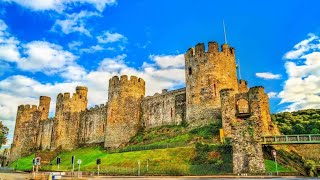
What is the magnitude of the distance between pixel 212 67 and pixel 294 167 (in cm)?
Result: 2119

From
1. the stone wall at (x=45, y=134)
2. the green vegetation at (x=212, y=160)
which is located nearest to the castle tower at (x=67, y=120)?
the stone wall at (x=45, y=134)

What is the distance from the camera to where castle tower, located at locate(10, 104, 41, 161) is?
7744 cm

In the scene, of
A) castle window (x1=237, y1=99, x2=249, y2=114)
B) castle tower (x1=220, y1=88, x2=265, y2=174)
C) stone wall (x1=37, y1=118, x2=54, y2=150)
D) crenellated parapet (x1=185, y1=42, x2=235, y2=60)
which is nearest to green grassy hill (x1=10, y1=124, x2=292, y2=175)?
castle tower (x1=220, y1=88, x2=265, y2=174)

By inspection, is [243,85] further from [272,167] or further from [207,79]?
[272,167]

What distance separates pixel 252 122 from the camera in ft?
95.2

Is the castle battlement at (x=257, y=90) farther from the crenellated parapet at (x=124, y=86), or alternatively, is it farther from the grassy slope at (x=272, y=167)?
the crenellated parapet at (x=124, y=86)

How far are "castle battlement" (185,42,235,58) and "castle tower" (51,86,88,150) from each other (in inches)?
1197

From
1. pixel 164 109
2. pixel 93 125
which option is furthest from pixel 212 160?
pixel 93 125

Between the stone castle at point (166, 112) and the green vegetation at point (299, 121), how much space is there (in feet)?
53.8

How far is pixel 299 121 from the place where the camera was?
66062 millimetres

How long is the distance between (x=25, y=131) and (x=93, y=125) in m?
22.9

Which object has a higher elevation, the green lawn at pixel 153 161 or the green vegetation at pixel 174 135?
the green vegetation at pixel 174 135

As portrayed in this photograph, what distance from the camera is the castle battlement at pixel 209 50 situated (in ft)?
159

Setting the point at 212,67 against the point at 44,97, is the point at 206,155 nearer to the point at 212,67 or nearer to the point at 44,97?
the point at 212,67
